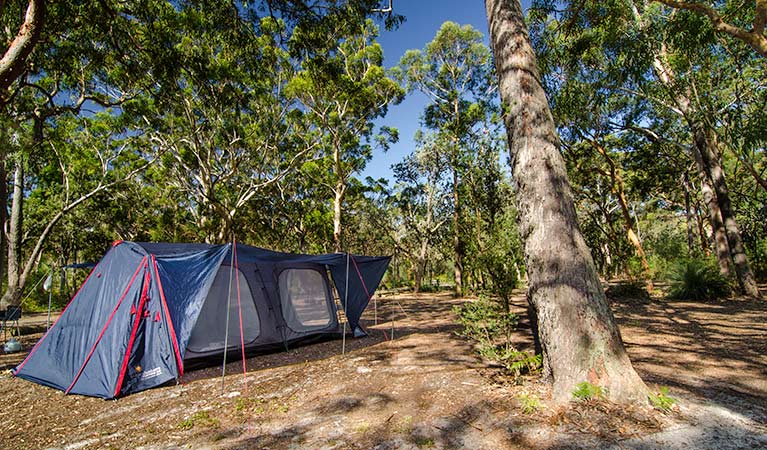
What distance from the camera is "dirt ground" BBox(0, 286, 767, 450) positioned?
2637mm

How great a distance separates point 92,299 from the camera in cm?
517

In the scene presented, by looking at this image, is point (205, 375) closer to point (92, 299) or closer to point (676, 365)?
point (92, 299)

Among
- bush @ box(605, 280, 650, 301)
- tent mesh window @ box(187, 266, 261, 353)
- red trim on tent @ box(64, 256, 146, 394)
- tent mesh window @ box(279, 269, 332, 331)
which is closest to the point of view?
red trim on tent @ box(64, 256, 146, 394)

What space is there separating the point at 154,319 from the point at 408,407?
349 centimetres

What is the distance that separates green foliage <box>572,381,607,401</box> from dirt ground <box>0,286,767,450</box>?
5 cm

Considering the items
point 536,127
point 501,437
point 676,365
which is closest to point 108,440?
point 501,437

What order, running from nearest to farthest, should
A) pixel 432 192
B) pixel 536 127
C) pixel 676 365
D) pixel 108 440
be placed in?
pixel 108 440
pixel 536 127
pixel 676 365
pixel 432 192

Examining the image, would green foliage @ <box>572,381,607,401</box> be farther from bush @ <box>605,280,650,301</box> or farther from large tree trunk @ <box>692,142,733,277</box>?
large tree trunk @ <box>692,142,733,277</box>

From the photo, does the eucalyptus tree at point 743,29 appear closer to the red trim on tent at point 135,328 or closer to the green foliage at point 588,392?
the green foliage at point 588,392

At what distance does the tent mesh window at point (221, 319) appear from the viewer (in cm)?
568

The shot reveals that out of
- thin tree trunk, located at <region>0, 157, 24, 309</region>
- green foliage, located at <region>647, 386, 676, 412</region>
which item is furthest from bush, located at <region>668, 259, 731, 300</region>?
thin tree trunk, located at <region>0, 157, 24, 309</region>

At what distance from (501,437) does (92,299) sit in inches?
217

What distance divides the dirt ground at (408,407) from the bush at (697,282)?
427cm

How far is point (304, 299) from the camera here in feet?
23.5
